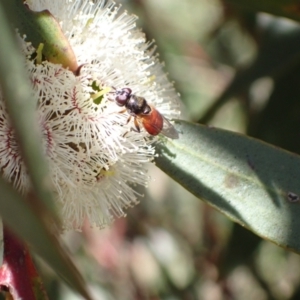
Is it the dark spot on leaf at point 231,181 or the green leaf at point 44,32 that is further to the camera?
the dark spot on leaf at point 231,181

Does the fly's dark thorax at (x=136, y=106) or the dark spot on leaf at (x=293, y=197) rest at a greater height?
the fly's dark thorax at (x=136, y=106)

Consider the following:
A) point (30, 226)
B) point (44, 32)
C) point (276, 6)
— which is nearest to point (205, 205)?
point (276, 6)

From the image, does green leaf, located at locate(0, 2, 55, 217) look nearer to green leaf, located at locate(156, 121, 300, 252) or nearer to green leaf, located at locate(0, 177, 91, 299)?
green leaf, located at locate(0, 177, 91, 299)

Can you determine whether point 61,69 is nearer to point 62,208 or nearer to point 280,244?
point 62,208

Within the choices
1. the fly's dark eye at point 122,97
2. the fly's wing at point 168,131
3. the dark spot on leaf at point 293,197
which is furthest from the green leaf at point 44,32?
the dark spot on leaf at point 293,197

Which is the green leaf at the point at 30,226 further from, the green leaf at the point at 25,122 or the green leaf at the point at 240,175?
the green leaf at the point at 240,175

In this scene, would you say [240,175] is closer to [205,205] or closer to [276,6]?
[276,6]

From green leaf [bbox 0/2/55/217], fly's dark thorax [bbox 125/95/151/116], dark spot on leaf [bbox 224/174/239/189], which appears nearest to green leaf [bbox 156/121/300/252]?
dark spot on leaf [bbox 224/174/239/189]
